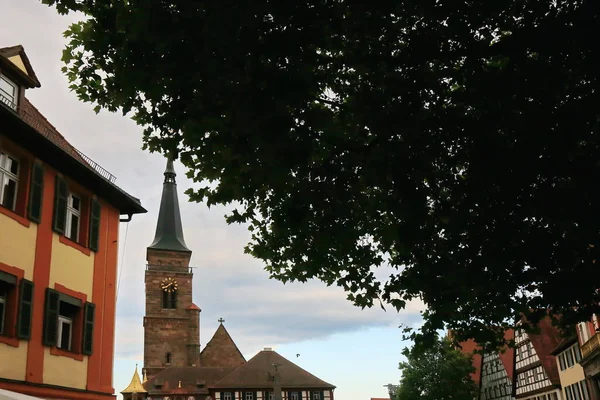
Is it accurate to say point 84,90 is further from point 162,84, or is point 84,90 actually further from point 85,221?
point 85,221

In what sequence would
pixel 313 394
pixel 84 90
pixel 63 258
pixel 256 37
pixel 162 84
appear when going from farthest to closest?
pixel 313 394 < pixel 63 258 < pixel 84 90 < pixel 162 84 < pixel 256 37

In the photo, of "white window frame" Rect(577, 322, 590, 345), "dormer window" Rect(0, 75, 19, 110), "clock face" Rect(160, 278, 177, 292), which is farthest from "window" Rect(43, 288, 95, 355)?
"clock face" Rect(160, 278, 177, 292)

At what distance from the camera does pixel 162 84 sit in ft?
23.7

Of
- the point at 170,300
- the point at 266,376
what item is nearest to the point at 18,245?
the point at 266,376

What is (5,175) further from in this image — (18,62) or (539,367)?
(539,367)

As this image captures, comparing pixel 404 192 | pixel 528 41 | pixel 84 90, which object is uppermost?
pixel 84 90

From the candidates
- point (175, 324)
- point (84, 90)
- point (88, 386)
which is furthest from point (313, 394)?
point (84, 90)

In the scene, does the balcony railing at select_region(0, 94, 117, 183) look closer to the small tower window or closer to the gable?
the gable

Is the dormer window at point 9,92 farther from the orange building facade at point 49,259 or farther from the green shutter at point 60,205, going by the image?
the green shutter at point 60,205

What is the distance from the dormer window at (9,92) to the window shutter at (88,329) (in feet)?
16.2

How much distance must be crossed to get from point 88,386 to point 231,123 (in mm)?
10287

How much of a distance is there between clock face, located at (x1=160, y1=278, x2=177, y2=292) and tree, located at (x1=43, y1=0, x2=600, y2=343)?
251 ft

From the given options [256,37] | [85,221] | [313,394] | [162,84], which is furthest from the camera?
[313,394]

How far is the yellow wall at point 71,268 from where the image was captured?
14.1 m
